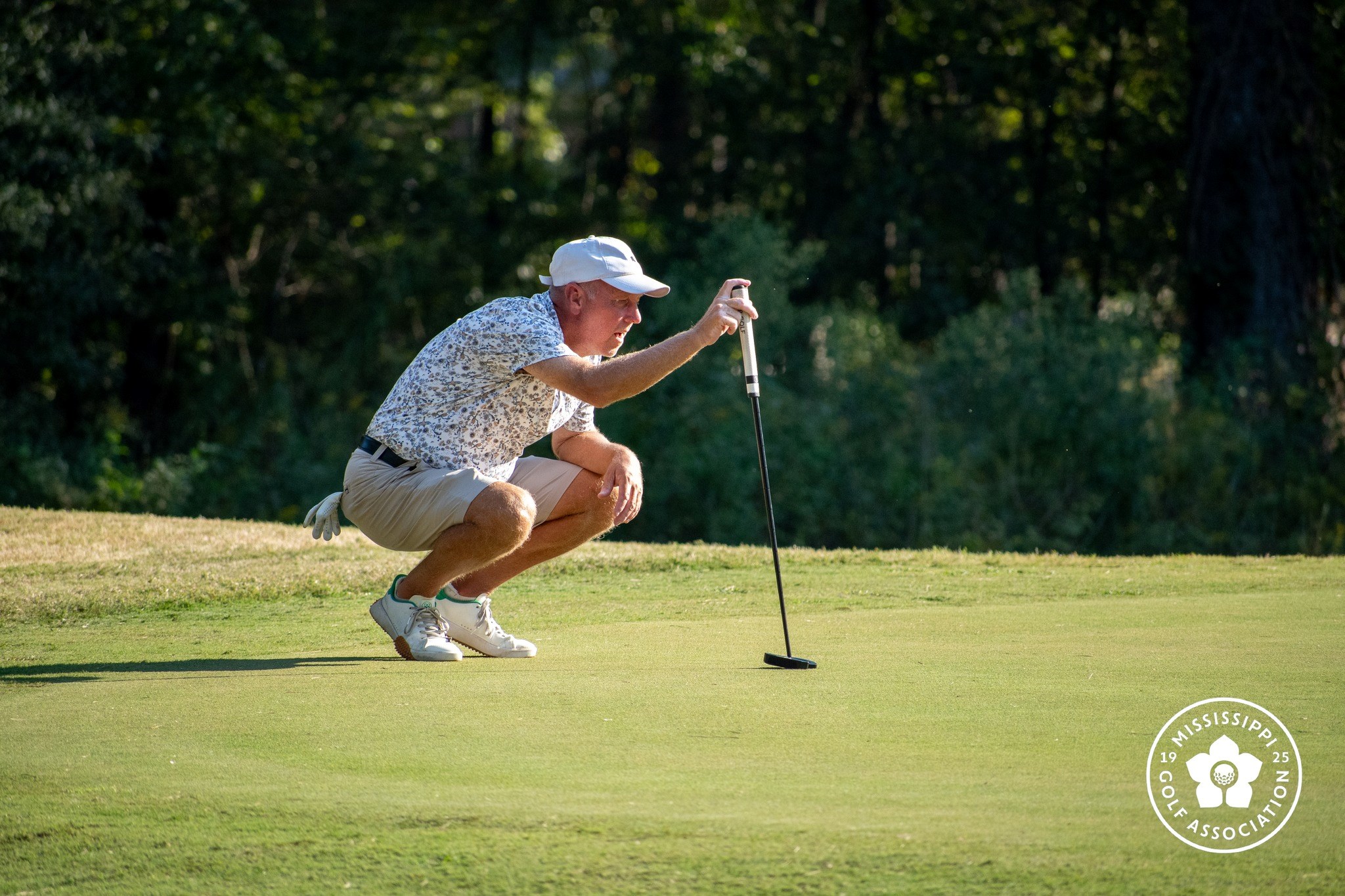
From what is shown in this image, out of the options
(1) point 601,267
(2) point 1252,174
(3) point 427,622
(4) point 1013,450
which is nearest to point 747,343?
(1) point 601,267

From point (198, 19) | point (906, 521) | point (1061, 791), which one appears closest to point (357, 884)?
point (1061, 791)

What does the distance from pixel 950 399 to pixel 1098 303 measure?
6.34 meters

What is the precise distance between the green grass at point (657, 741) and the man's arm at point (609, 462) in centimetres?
48

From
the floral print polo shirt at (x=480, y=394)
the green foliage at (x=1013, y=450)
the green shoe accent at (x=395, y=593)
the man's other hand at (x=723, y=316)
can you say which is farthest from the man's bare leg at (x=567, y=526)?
the green foliage at (x=1013, y=450)

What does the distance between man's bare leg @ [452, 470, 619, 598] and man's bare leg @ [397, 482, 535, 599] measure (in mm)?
377

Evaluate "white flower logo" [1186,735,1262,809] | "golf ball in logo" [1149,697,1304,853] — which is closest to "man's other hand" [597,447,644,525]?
"golf ball in logo" [1149,697,1304,853]

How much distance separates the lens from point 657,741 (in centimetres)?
341

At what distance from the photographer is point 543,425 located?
5.08m

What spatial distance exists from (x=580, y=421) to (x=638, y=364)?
2.84 feet

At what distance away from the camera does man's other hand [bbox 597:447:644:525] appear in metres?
5.00

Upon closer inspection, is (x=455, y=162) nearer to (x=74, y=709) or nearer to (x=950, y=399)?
(x=950, y=399)

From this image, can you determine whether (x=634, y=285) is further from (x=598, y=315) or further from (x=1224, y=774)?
(x=1224, y=774)

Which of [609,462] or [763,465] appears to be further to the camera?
[609,462]

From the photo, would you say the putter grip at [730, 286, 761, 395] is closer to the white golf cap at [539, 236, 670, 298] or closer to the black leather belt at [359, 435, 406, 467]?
the white golf cap at [539, 236, 670, 298]
